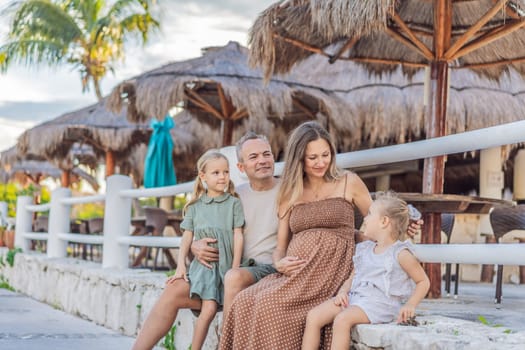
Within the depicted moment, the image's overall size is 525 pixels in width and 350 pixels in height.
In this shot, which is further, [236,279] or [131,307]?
[131,307]

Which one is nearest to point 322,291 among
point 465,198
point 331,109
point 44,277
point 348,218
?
point 348,218

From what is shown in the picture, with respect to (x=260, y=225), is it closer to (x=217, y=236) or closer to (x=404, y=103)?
(x=217, y=236)

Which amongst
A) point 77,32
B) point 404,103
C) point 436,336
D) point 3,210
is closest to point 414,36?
point 436,336

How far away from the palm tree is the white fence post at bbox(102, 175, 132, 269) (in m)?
15.5

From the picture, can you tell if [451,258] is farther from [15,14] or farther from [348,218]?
[15,14]

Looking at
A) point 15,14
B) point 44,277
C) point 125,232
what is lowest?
point 44,277

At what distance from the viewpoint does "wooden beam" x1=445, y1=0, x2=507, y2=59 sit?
211 inches

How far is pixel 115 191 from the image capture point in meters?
5.87

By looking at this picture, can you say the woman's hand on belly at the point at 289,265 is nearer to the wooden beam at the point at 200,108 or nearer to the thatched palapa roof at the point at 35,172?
the wooden beam at the point at 200,108

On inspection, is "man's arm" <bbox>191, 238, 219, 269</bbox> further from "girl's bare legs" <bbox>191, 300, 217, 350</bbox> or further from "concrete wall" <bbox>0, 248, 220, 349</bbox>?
"concrete wall" <bbox>0, 248, 220, 349</bbox>

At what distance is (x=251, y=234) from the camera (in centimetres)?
376

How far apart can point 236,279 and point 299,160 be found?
0.59 m

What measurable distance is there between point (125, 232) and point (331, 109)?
4691mm

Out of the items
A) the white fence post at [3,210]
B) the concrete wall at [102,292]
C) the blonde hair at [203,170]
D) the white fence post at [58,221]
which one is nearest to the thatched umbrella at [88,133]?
the white fence post at [3,210]
